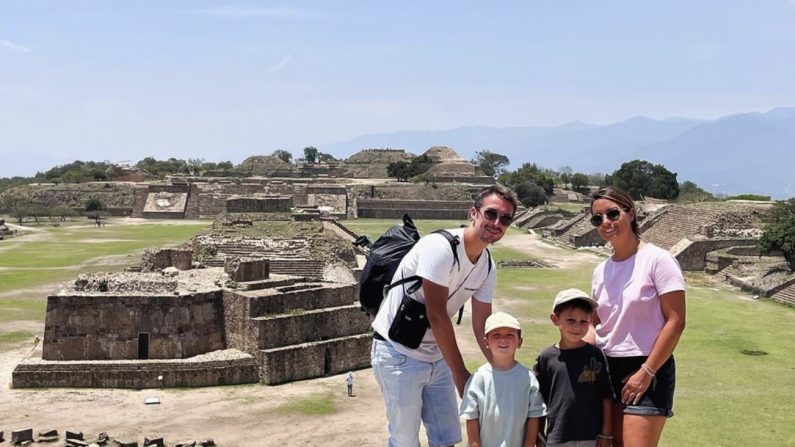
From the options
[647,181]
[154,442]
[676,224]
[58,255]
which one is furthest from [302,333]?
[647,181]

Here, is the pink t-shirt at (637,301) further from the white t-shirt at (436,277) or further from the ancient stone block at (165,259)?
the ancient stone block at (165,259)

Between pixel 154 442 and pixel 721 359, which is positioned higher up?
pixel 154 442

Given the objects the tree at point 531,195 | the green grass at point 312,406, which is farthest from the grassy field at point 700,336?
the tree at point 531,195

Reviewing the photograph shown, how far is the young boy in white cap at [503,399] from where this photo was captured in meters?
4.71

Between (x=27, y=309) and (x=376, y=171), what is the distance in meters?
69.4

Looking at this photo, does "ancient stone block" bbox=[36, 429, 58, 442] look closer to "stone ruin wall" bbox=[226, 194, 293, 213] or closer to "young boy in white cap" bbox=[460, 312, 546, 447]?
"young boy in white cap" bbox=[460, 312, 546, 447]

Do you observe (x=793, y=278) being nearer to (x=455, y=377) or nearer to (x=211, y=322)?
(x=211, y=322)

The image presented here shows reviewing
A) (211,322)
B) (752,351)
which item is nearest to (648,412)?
(211,322)

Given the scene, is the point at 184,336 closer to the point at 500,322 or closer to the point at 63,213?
the point at 500,322

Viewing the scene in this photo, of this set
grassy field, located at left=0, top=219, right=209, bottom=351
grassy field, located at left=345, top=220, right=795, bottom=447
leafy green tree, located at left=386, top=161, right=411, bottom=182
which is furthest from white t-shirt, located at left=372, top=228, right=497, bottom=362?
leafy green tree, located at left=386, top=161, right=411, bottom=182

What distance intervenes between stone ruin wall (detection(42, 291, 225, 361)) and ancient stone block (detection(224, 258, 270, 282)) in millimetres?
2282

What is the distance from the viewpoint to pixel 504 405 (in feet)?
15.5

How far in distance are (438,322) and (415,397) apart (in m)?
0.65

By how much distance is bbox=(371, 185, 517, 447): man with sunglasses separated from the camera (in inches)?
190
